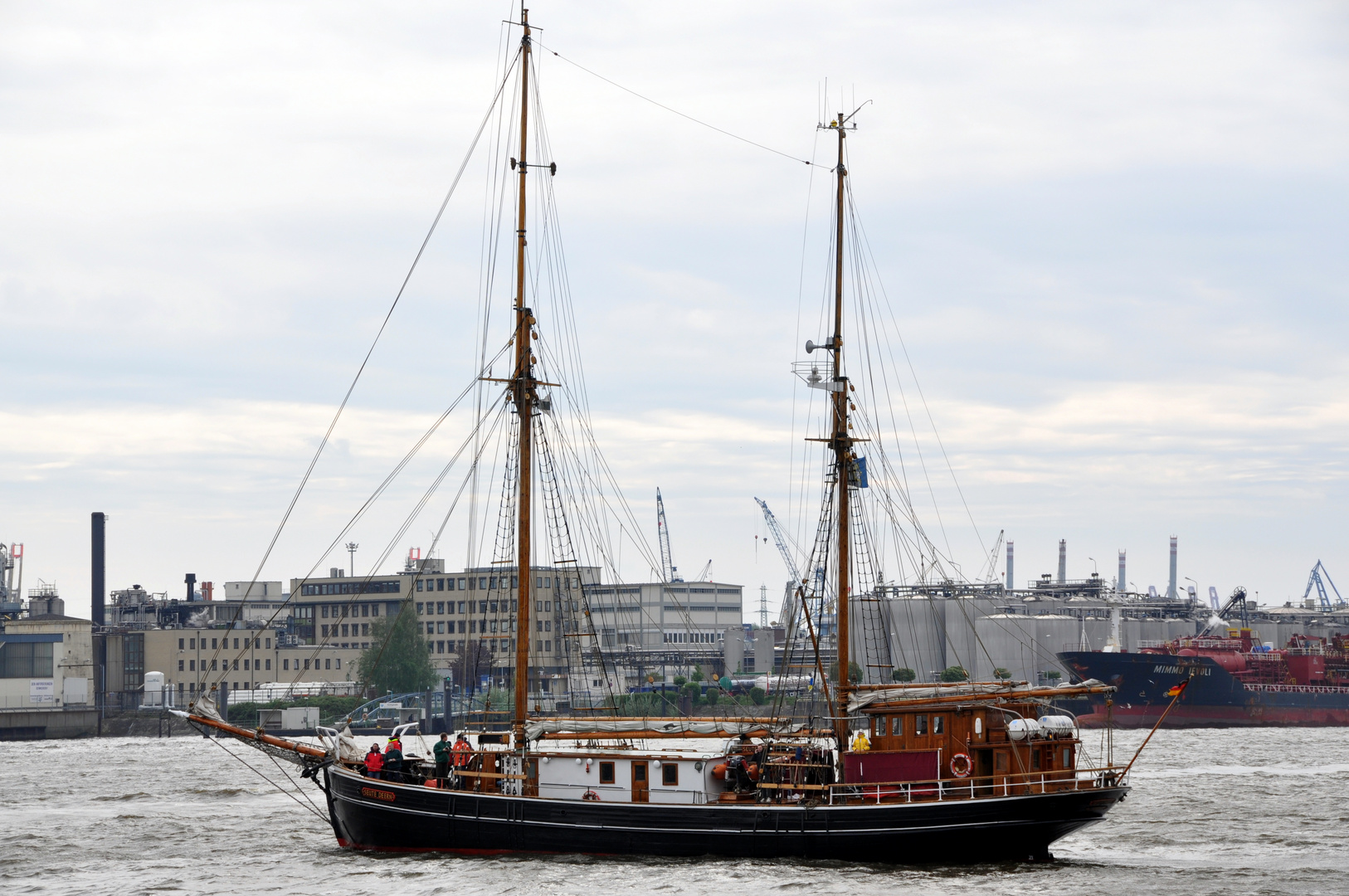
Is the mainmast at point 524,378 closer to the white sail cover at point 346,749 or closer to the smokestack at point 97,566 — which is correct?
the white sail cover at point 346,749

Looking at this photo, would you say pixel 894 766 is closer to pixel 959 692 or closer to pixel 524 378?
pixel 959 692

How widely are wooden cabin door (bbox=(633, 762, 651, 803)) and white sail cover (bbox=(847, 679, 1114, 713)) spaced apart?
7136mm

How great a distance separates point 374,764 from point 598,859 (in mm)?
8887

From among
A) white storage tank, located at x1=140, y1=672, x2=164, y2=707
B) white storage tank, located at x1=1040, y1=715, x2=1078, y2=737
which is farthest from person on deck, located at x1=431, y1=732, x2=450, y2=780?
white storage tank, located at x1=140, y1=672, x2=164, y2=707

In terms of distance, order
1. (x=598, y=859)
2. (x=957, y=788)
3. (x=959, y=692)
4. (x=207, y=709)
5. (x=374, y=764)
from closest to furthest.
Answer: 1. (x=957, y=788)
2. (x=598, y=859)
3. (x=959, y=692)
4. (x=374, y=764)
5. (x=207, y=709)

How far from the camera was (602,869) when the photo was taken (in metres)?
45.5

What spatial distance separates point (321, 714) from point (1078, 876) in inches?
5380

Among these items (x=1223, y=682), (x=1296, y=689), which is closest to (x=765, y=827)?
(x=1223, y=682)

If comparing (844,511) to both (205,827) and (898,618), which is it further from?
(898,618)

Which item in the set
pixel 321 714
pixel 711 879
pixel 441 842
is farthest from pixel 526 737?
pixel 321 714

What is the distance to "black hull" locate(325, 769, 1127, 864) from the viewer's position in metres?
45.3

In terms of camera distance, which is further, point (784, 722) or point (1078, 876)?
point (784, 722)

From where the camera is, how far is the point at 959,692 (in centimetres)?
4881

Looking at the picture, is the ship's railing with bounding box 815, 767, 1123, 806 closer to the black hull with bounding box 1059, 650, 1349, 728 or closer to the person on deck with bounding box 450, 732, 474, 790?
the person on deck with bounding box 450, 732, 474, 790
